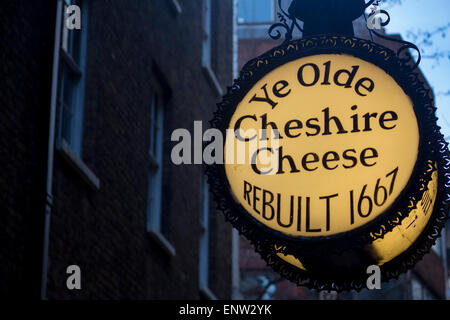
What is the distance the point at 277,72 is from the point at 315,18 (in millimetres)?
335

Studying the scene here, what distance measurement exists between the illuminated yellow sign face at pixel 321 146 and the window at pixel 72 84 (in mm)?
5427

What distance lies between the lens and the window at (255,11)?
2877 centimetres

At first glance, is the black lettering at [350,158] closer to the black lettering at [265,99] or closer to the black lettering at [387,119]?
the black lettering at [387,119]

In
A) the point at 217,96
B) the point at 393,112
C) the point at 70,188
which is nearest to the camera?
the point at 393,112

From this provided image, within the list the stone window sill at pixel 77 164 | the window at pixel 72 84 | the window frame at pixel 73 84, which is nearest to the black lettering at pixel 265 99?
the stone window sill at pixel 77 164

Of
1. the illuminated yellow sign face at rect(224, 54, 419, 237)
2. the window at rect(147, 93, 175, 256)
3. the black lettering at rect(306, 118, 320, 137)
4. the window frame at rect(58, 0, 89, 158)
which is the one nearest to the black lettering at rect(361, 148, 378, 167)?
the illuminated yellow sign face at rect(224, 54, 419, 237)

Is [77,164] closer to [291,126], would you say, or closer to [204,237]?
[291,126]

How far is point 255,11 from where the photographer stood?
28922 millimetres

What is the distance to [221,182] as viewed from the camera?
12.0 ft

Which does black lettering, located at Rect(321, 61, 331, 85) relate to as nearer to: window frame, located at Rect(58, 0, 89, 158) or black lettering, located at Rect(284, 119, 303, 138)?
black lettering, located at Rect(284, 119, 303, 138)

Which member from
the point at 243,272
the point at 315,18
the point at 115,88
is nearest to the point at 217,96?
the point at 115,88

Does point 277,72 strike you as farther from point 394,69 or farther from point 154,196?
point 154,196

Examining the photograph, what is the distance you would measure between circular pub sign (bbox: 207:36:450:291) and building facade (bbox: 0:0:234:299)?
11.8 feet

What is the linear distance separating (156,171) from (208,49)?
4.03 metres
